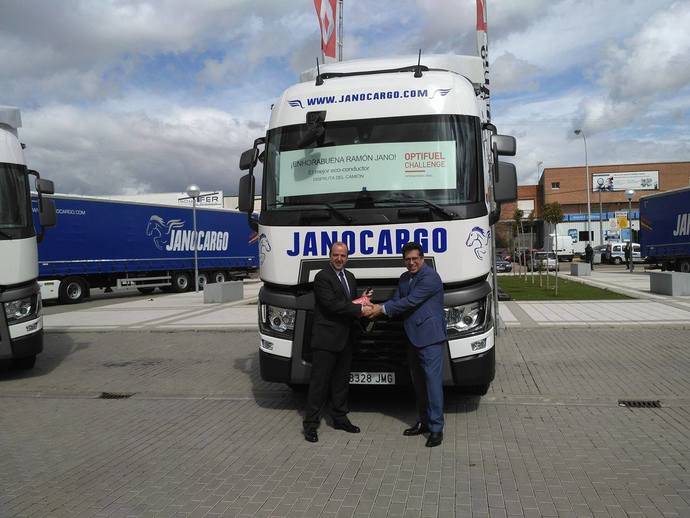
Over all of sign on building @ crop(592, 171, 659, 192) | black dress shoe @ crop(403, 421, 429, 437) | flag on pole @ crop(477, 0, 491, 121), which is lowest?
black dress shoe @ crop(403, 421, 429, 437)

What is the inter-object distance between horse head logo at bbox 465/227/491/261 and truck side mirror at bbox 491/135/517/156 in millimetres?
1103

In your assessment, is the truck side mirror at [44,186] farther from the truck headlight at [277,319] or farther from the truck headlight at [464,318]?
the truck headlight at [464,318]

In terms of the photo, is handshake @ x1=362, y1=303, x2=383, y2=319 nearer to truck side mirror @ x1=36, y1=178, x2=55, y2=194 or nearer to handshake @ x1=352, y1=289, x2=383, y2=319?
handshake @ x1=352, y1=289, x2=383, y2=319

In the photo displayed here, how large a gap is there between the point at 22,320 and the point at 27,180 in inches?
75.3

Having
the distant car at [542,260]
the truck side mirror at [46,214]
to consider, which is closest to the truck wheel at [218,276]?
the distant car at [542,260]

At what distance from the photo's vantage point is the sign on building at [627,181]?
2864 inches

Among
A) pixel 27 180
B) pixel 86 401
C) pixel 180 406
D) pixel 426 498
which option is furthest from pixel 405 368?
pixel 27 180

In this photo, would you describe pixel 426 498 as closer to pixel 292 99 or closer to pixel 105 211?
pixel 292 99

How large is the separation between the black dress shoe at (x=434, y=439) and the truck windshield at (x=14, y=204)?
5.67 metres

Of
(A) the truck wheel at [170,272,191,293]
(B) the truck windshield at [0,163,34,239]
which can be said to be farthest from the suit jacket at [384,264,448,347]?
(A) the truck wheel at [170,272,191,293]

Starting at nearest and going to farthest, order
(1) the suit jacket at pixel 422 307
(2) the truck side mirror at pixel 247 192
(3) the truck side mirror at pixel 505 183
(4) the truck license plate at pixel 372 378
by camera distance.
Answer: (1) the suit jacket at pixel 422 307, (4) the truck license plate at pixel 372 378, (3) the truck side mirror at pixel 505 183, (2) the truck side mirror at pixel 247 192

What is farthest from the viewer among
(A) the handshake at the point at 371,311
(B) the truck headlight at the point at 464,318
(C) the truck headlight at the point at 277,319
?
(C) the truck headlight at the point at 277,319

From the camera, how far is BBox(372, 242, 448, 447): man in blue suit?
516cm

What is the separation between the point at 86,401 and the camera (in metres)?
7.20
